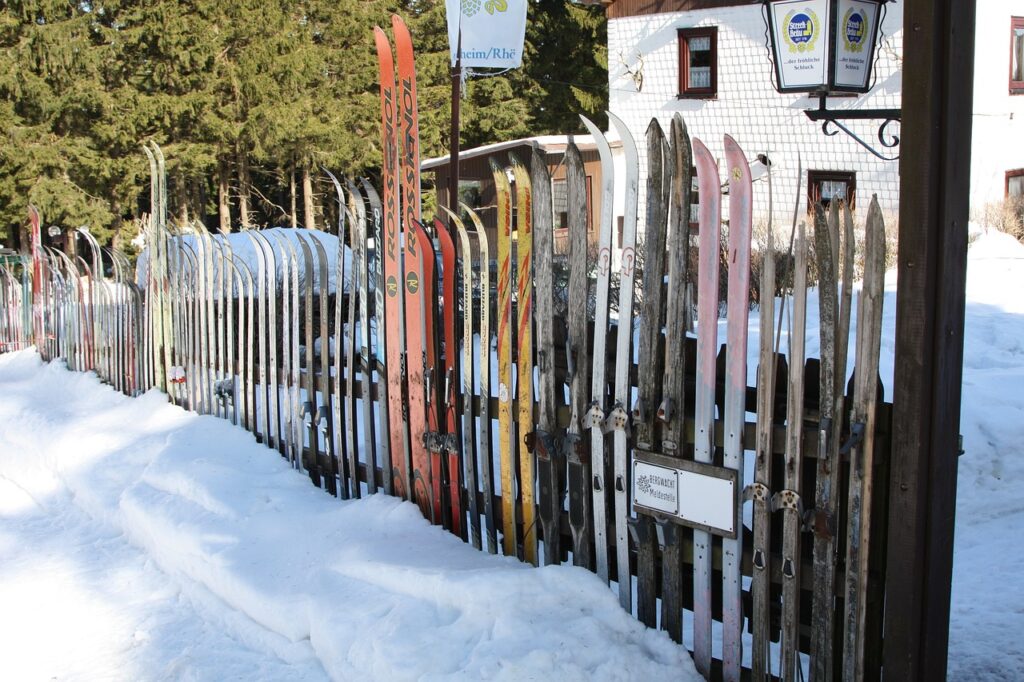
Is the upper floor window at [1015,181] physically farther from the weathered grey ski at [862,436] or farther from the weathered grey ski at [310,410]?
the weathered grey ski at [862,436]

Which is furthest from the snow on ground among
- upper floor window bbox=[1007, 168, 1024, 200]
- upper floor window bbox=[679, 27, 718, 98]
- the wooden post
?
upper floor window bbox=[679, 27, 718, 98]

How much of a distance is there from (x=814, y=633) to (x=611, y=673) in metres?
0.65

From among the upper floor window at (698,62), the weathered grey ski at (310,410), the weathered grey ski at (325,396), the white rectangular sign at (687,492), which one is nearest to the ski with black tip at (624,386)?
the white rectangular sign at (687,492)

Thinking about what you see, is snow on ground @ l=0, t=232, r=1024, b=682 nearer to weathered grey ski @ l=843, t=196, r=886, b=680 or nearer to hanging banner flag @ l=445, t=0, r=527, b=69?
weathered grey ski @ l=843, t=196, r=886, b=680

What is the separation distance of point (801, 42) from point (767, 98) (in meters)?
14.5

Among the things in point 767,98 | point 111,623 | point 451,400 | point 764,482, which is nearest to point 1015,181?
point 767,98

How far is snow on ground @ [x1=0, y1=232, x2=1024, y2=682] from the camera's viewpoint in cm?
347

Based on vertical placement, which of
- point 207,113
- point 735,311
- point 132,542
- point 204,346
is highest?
point 207,113

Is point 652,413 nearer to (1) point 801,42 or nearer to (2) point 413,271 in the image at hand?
(2) point 413,271

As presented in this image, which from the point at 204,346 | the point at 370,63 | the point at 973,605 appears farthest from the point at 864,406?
the point at 370,63

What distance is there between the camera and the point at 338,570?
417cm

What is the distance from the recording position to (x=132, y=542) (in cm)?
547

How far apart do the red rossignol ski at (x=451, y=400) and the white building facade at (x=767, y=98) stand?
12305 millimetres

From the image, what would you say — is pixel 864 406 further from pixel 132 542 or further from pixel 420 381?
pixel 132 542
